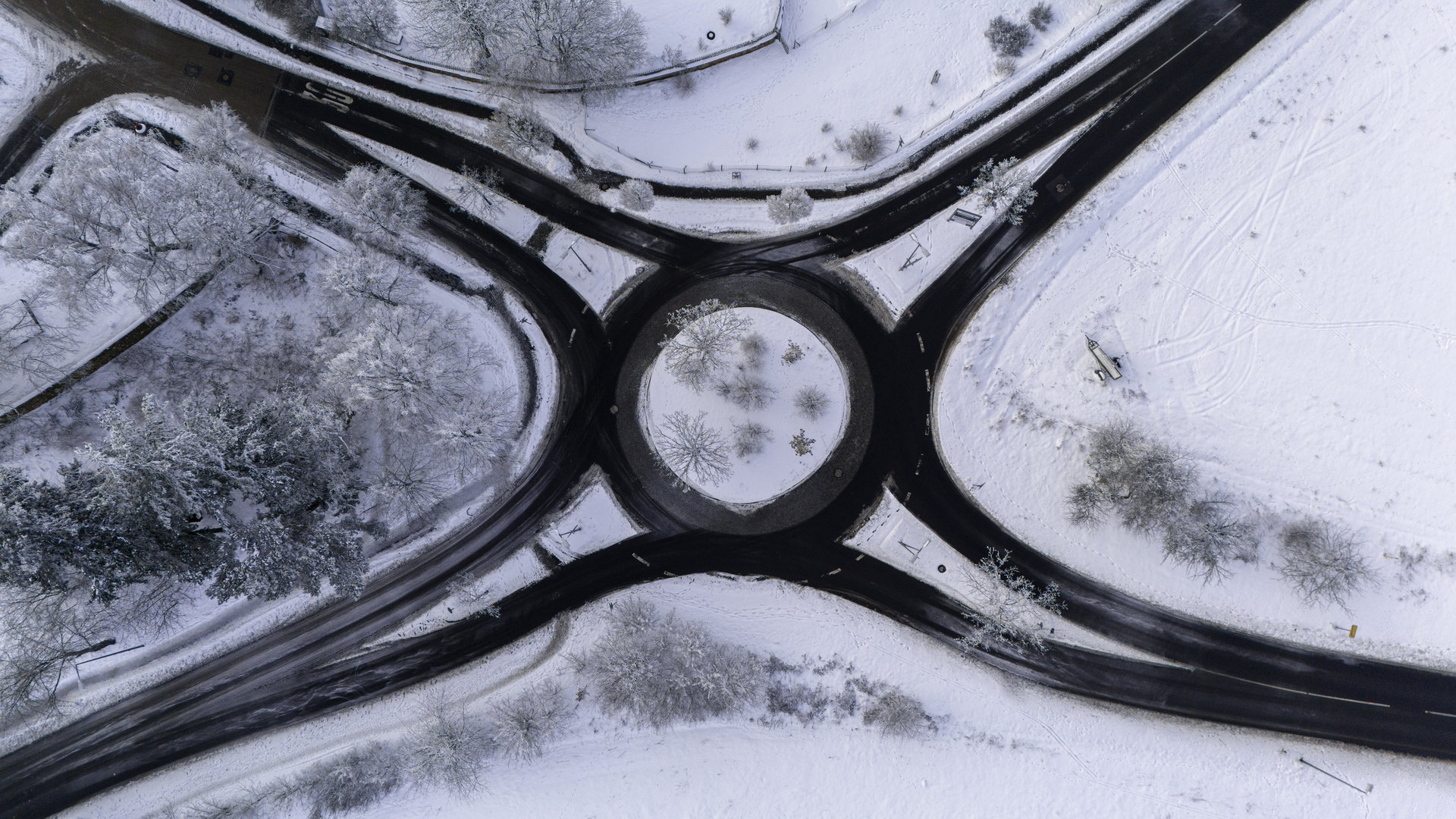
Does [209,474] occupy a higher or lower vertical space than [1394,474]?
lower

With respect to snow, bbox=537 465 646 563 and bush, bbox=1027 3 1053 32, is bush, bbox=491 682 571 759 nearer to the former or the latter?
snow, bbox=537 465 646 563

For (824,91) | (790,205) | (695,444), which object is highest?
(824,91)

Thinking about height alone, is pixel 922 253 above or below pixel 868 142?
below

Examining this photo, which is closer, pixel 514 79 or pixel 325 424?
pixel 325 424

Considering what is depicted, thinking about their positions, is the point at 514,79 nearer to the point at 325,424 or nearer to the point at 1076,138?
the point at 325,424

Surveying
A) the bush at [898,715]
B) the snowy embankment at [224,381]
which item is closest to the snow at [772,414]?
the snowy embankment at [224,381]

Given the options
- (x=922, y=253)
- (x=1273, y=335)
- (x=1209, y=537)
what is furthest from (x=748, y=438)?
(x=1273, y=335)

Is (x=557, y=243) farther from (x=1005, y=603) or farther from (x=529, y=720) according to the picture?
(x=1005, y=603)

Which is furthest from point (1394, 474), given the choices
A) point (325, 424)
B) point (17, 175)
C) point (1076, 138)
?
point (17, 175)
